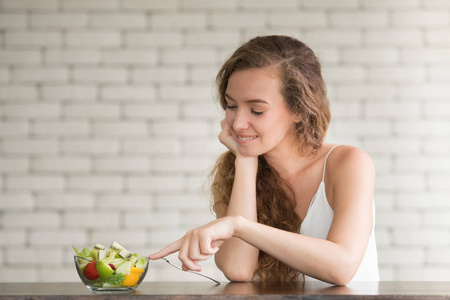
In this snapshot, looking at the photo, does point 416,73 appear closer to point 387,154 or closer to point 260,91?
point 387,154

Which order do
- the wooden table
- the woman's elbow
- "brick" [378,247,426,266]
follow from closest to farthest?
the wooden table < the woman's elbow < "brick" [378,247,426,266]

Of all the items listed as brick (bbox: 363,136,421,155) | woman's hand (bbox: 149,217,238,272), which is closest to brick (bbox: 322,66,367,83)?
brick (bbox: 363,136,421,155)

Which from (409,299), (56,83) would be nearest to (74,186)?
(56,83)

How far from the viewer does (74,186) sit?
330 cm

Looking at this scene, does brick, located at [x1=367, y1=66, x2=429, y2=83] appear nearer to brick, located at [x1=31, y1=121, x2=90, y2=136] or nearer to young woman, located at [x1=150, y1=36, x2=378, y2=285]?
young woman, located at [x1=150, y1=36, x2=378, y2=285]

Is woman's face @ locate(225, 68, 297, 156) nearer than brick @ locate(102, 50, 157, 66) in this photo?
Yes

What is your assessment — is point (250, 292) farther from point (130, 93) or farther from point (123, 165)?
point (130, 93)

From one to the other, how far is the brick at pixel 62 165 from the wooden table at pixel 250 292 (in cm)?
167

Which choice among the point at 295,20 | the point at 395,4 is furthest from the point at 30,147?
the point at 395,4

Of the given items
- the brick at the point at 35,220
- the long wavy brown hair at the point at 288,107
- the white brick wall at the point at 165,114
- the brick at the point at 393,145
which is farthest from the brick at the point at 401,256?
the brick at the point at 35,220

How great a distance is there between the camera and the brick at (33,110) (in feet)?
10.9

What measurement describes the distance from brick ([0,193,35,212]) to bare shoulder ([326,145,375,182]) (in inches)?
75.6

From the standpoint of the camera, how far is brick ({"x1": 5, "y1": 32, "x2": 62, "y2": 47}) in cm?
333

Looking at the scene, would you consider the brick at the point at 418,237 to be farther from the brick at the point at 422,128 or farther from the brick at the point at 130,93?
the brick at the point at 130,93
